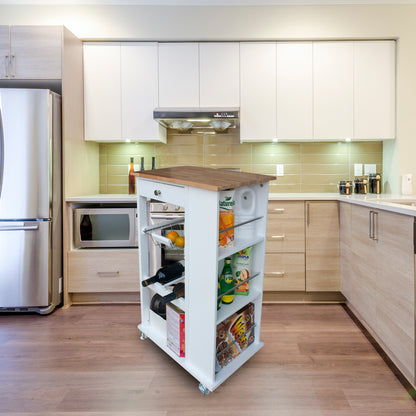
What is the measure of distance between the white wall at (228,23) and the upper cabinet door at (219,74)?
0.09 meters

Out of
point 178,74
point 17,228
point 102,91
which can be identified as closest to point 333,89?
point 178,74

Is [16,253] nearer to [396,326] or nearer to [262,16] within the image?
[396,326]

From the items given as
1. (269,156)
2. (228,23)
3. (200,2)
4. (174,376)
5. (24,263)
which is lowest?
(174,376)

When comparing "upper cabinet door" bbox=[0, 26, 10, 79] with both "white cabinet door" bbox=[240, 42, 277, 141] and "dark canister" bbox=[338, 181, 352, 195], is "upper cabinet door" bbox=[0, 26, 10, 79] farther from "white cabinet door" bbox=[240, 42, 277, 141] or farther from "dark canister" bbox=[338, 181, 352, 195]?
"dark canister" bbox=[338, 181, 352, 195]

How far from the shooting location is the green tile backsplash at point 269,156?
2900 mm

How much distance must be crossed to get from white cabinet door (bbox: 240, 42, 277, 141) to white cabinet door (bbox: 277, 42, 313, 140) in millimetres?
61

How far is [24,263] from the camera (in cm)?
217

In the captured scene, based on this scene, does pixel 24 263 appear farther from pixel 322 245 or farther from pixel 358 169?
pixel 358 169

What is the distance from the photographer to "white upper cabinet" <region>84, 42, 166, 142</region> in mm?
2613

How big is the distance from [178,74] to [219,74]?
1.18 ft

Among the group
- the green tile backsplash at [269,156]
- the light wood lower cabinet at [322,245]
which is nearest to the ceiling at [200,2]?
the green tile backsplash at [269,156]

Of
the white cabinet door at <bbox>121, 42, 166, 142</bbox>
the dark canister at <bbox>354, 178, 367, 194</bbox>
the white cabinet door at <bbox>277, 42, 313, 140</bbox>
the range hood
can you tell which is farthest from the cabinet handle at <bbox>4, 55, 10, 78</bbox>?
the dark canister at <bbox>354, 178, 367, 194</bbox>

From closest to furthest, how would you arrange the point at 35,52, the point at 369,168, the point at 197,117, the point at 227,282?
1. the point at 227,282
2. the point at 35,52
3. the point at 197,117
4. the point at 369,168

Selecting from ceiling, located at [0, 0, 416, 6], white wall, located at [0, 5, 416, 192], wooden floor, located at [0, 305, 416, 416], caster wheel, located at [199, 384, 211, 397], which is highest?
ceiling, located at [0, 0, 416, 6]
